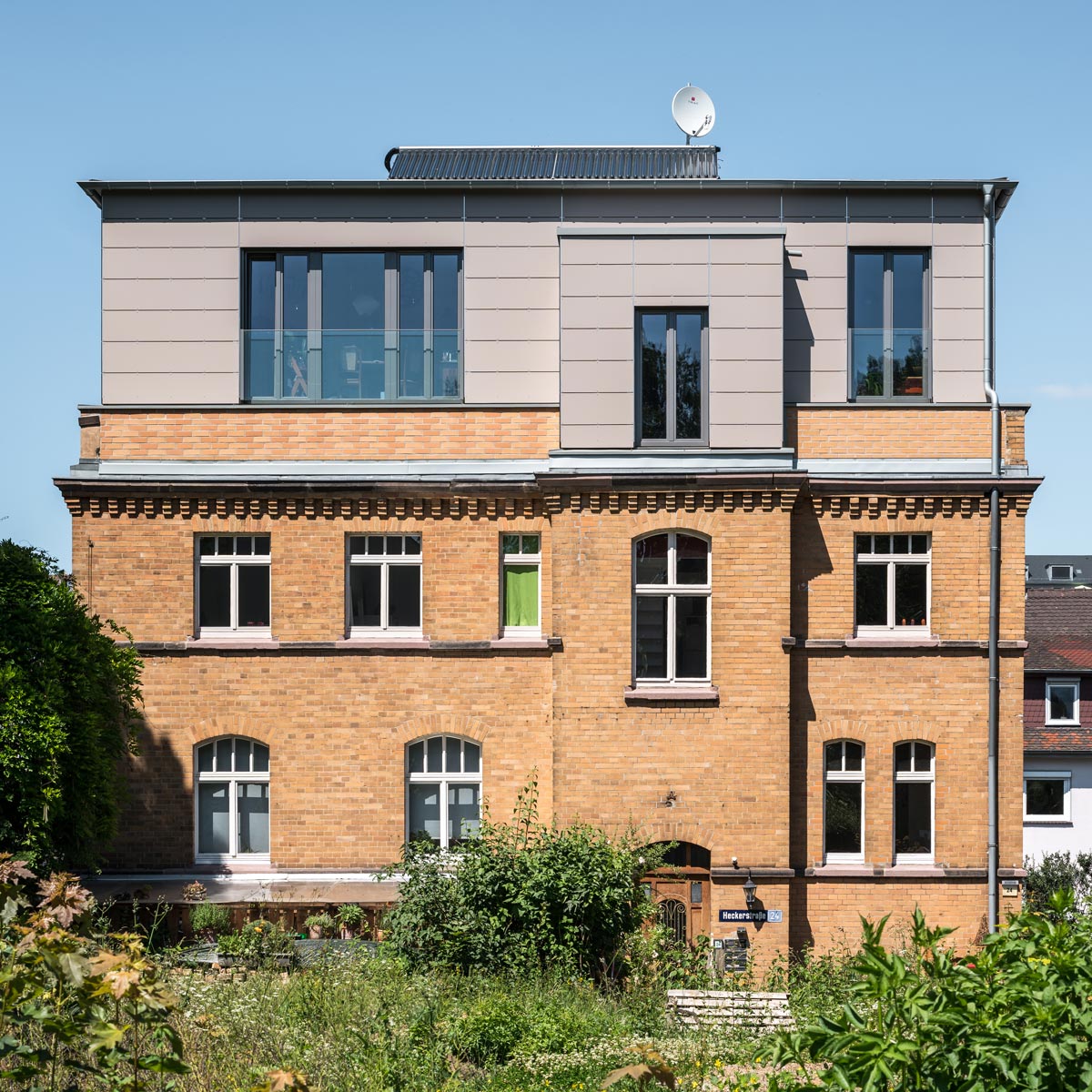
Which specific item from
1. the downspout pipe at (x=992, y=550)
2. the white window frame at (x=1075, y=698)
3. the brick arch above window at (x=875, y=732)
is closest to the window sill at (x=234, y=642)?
the brick arch above window at (x=875, y=732)

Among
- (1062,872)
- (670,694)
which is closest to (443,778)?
(670,694)

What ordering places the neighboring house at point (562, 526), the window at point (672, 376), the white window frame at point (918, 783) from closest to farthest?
the neighboring house at point (562, 526) → the window at point (672, 376) → the white window frame at point (918, 783)

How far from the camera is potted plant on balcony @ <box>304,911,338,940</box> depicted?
15086 millimetres

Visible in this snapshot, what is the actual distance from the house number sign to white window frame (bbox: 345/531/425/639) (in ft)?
19.0

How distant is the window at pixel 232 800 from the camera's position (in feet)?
56.1

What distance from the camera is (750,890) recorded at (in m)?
15.9

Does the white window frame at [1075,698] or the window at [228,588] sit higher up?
the window at [228,588]

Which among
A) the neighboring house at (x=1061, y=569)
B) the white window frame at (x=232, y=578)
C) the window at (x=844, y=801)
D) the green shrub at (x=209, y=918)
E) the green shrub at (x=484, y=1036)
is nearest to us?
the green shrub at (x=484, y=1036)

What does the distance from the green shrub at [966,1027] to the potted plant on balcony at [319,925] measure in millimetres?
10294

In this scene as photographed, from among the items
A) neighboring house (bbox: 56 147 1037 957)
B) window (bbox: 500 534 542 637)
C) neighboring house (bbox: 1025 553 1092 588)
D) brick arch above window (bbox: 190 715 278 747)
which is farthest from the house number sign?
neighboring house (bbox: 1025 553 1092 588)

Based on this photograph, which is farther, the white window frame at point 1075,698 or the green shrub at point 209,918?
the white window frame at point 1075,698

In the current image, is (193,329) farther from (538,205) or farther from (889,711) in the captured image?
(889,711)

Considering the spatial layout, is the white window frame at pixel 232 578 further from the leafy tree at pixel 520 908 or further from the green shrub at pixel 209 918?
the leafy tree at pixel 520 908

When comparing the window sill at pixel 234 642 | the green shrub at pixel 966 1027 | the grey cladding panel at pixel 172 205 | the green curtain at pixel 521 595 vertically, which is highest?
the grey cladding panel at pixel 172 205
